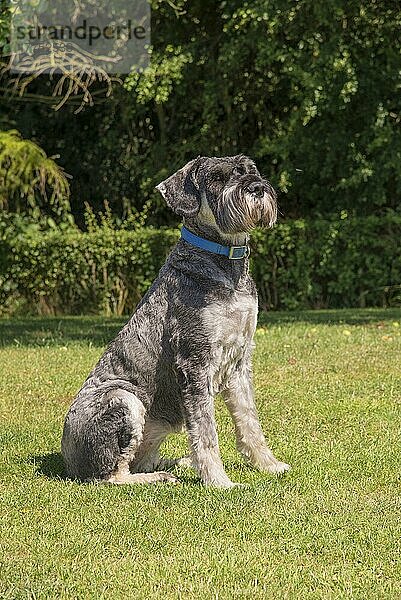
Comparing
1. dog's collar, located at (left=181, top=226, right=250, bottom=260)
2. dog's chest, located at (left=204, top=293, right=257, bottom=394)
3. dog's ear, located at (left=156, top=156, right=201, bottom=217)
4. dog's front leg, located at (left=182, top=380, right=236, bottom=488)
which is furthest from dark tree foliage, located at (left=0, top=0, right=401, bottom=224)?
dog's front leg, located at (left=182, top=380, right=236, bottom=488)

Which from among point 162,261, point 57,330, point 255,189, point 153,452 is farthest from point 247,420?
point 162,261

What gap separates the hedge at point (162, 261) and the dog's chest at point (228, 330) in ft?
34.8

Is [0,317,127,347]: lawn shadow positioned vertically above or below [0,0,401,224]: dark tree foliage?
below

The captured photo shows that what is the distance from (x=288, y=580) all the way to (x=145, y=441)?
72.7 inches

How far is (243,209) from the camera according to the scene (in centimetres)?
522

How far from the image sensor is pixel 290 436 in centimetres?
669

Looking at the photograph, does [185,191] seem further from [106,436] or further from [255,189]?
[106,436]

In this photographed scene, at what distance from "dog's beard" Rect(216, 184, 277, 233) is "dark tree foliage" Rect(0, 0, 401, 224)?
10379mm

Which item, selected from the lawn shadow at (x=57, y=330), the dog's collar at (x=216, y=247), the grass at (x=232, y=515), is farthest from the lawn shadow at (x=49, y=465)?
the lawn shadow at (x=57, y=330)

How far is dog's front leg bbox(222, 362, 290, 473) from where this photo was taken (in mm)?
5709

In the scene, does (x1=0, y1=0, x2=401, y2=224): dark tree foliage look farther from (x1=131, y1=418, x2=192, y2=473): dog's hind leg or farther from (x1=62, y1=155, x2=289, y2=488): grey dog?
(x1=131, y1=418, x2=192, y2=473): dog's hind leg

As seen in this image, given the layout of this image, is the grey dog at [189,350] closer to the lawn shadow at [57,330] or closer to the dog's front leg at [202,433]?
the dog's front leg at [202,433]

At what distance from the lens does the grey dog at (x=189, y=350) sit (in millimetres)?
5340

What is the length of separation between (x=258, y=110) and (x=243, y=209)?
13.0m
